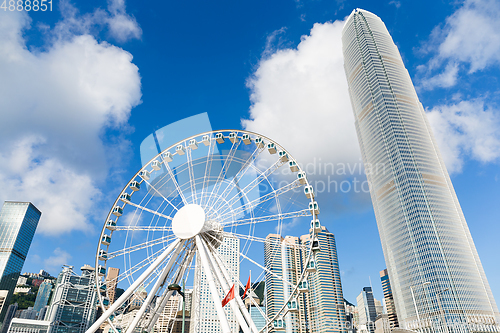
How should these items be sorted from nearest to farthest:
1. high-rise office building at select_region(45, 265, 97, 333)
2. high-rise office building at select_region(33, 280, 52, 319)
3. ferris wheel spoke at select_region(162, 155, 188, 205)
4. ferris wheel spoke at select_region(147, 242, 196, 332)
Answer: ferris wheel spoke at select_region(147, 242, 196, 332)
ferris wheel spoke at select_region(162, 155, 188, 205)
high-rise office building at select_region(45, 265, 97, 333)
high-rise office building at select_region(33, 280, 52, 319)

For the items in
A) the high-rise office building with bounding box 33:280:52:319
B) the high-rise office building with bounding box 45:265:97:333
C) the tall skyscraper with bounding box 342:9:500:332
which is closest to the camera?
the tall skyscraper with bounding box 342:9:500:332

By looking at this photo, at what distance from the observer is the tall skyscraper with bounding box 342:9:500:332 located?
386 feet

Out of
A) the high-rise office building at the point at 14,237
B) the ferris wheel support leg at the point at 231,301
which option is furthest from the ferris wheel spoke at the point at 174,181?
the high-rise office building at the point at 14,237

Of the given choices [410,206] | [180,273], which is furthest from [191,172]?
[410,206]

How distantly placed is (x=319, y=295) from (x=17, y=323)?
14435 cm

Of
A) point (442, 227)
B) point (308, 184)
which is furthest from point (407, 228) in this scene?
point (308, 184)

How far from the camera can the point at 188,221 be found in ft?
96.7

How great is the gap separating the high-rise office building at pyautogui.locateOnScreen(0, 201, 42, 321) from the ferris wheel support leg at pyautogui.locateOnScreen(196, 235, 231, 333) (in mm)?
181657

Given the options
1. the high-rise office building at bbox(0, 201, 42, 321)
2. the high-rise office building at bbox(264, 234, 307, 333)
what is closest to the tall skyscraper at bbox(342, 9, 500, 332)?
the high-rise office building at bbox(264, 234, 307, 333)

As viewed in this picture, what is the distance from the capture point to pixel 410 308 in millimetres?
126000

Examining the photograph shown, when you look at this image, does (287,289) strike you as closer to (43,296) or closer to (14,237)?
(43,296)

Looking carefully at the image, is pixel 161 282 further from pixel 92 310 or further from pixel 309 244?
pixel 92 310

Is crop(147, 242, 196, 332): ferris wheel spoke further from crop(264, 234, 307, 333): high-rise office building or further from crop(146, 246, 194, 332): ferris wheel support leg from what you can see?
crop(264, 234, 307, 333): high-rise office building

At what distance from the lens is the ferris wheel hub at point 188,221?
1139 inches
